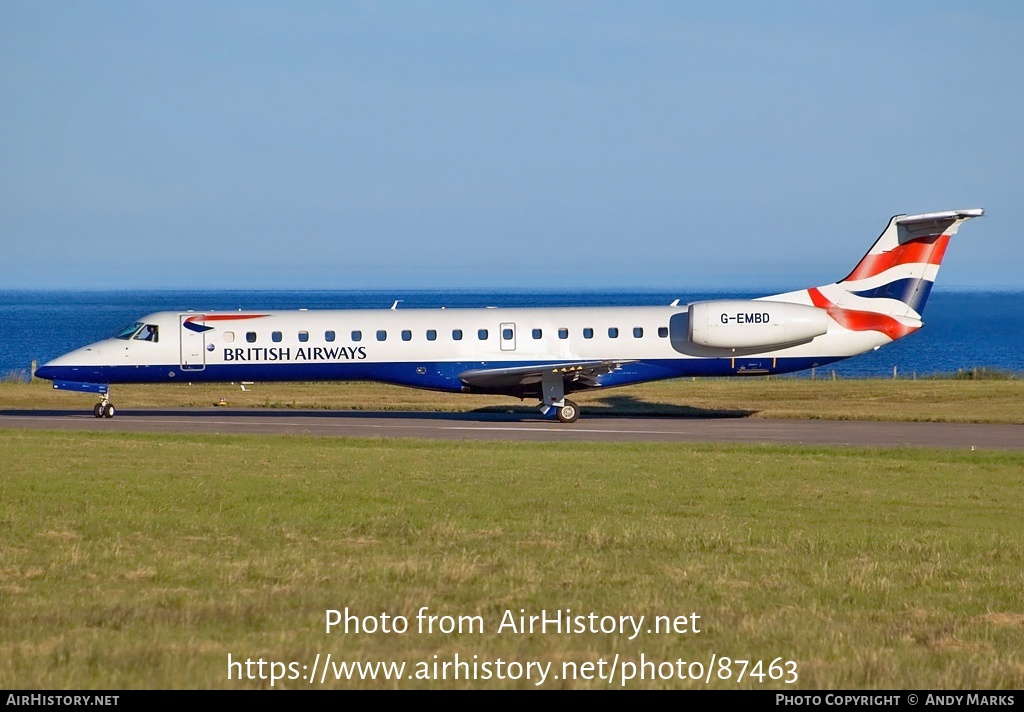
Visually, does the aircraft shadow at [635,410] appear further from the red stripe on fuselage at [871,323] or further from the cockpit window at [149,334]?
the cockpit window at [149,334]

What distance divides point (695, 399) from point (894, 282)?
27.4ft

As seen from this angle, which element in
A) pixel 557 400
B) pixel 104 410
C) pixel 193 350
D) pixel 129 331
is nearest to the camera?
pixel 557 400

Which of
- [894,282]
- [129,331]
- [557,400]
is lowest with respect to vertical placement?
[557,400]

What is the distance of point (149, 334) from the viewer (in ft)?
105

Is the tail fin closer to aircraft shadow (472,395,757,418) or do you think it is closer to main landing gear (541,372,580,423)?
aircraft shadow (472,395,757,418)

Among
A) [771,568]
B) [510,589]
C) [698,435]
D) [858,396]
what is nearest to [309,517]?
[510,589]

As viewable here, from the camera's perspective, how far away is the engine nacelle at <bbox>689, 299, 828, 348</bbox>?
30391 millimetres

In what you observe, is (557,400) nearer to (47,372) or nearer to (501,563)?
(47,372)

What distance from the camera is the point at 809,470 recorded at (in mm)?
19406

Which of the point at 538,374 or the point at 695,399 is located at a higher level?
the point at 538,374

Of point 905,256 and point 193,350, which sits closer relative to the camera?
point 905,256

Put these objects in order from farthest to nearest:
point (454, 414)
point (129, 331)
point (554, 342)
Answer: point (454, 414) < point (129, 331) < point (554, 342)

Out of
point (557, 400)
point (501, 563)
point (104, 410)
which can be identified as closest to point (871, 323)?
point (557, 400)

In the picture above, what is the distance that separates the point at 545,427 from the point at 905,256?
34.5ft
